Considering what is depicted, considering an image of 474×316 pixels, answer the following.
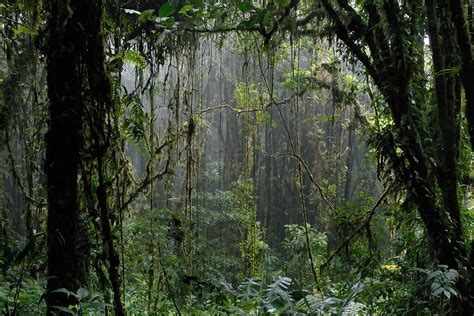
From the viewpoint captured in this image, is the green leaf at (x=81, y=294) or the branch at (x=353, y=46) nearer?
the green leaf at (x=81, y=294)

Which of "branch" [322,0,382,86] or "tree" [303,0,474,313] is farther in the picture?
"branch" [322,0,382,86]

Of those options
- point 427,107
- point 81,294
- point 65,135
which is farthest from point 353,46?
point 81,294

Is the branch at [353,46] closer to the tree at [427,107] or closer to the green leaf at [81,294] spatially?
the tree at [427,107]

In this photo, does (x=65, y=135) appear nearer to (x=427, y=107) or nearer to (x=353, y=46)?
(x=427, y=107)

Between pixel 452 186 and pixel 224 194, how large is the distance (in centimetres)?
863

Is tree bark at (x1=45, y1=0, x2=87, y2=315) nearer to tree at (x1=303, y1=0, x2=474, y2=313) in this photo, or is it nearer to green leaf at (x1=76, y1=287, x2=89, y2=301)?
green leaf at (x1=76, y1=287, x2=89, y2=301)

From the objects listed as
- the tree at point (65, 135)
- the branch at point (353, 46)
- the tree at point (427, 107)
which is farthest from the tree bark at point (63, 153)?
the branch at point (353, 46)

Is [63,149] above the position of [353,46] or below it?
below

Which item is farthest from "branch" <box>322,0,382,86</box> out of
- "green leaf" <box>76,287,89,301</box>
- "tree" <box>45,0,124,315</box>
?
"green leaf" <box>76,287,89,301</box>

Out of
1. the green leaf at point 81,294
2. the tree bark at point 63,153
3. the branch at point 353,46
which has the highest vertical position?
the branch at point 353,46

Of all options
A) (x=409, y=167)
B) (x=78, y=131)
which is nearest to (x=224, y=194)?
(x=409, y=167)

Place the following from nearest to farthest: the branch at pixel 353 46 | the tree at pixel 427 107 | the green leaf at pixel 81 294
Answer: the green leaf at pixel 81 294 < the tree at pixel 427 107 < the branch at pixel 353 46

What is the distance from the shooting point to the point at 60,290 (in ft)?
4.45

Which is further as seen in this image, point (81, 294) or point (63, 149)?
point (63, 149)
